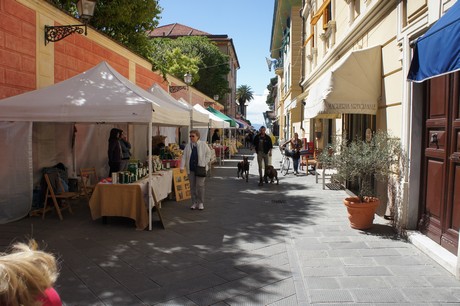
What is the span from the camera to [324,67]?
12602 millimetres

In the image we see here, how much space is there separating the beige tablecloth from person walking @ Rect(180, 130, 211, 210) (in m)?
1.30

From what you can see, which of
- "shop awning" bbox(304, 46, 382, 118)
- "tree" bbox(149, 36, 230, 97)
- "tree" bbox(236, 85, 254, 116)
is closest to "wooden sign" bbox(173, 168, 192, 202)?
"shop awning" bbox(304, 46, 382, 118)

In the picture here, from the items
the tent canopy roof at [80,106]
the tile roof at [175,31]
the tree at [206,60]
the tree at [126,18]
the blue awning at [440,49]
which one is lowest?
the tent canopy roof at [80,106]

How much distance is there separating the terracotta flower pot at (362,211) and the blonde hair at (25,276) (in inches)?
203

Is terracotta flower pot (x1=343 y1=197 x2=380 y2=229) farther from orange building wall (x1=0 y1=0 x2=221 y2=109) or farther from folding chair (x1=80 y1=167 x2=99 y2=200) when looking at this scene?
orange building wall (x1=0 y1=0 x2=221 y2=109)

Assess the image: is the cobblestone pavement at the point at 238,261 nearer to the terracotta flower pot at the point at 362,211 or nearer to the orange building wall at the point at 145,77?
the terracotta flower pot at the point at 362,211

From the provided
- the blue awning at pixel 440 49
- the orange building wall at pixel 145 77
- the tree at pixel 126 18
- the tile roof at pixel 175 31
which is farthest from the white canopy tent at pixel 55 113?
the tile roof at pixel 175 31

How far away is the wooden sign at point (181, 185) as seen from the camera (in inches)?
345

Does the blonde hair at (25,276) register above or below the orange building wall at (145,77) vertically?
below

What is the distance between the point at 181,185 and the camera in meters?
8.92

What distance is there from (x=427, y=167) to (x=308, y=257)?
206 centimetres

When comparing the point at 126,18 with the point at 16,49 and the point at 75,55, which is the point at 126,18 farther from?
the point at 16,49

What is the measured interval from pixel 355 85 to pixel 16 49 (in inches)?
240

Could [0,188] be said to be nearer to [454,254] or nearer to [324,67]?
[454,254]
